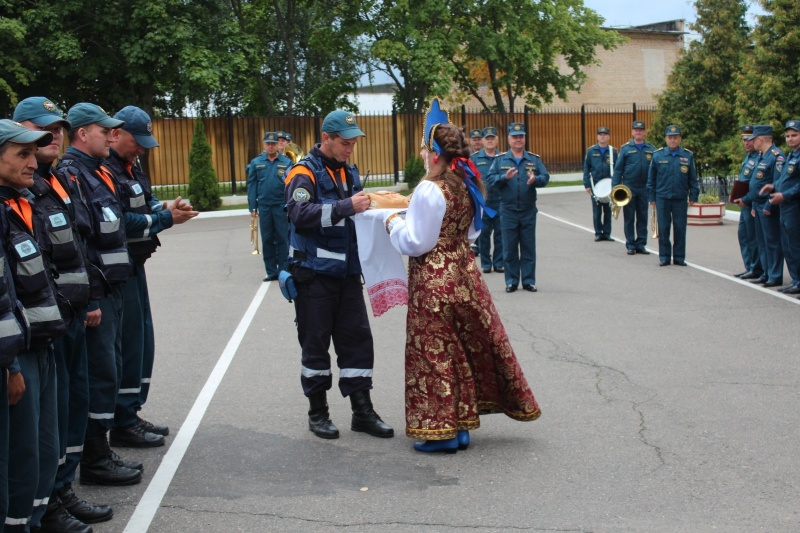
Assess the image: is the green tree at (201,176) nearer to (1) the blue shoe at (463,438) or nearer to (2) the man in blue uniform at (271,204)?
(2) the man in blue uniform at (271,204)

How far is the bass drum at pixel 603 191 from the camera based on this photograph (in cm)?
1708

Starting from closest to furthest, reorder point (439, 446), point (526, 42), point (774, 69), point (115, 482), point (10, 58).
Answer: point (115, 482) → point (439, 446) → point (774, 69) → point (10, 58) → point (526, 42)

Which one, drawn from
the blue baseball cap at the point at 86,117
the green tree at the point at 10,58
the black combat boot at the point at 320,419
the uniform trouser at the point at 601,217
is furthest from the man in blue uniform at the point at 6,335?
the green tree at the point at 10,58

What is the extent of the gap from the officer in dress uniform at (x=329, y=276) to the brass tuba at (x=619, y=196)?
402 inches

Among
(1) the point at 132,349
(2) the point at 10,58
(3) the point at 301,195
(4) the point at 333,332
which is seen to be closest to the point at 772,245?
(4) the point at 333,332

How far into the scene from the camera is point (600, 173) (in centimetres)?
1791

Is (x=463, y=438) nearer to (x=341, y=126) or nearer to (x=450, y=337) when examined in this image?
(x=450, y=337)

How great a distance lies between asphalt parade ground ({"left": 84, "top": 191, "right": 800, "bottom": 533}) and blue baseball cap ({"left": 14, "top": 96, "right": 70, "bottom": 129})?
6.96 ft

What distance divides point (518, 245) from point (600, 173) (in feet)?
19.6

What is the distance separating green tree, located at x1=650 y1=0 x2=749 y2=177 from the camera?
25188 millimetres

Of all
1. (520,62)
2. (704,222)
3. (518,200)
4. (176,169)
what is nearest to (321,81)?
(520,62)

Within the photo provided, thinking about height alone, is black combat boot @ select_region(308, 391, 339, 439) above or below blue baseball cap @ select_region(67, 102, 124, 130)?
below

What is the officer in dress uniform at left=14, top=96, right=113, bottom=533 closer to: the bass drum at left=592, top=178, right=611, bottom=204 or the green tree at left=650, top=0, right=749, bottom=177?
the bass drum at left=592, top=178, right=611, bottom=204

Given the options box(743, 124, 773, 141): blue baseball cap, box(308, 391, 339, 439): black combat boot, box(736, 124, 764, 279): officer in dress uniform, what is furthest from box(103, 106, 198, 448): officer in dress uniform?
box(736, 124, 764, 279): officer in dress uniform
